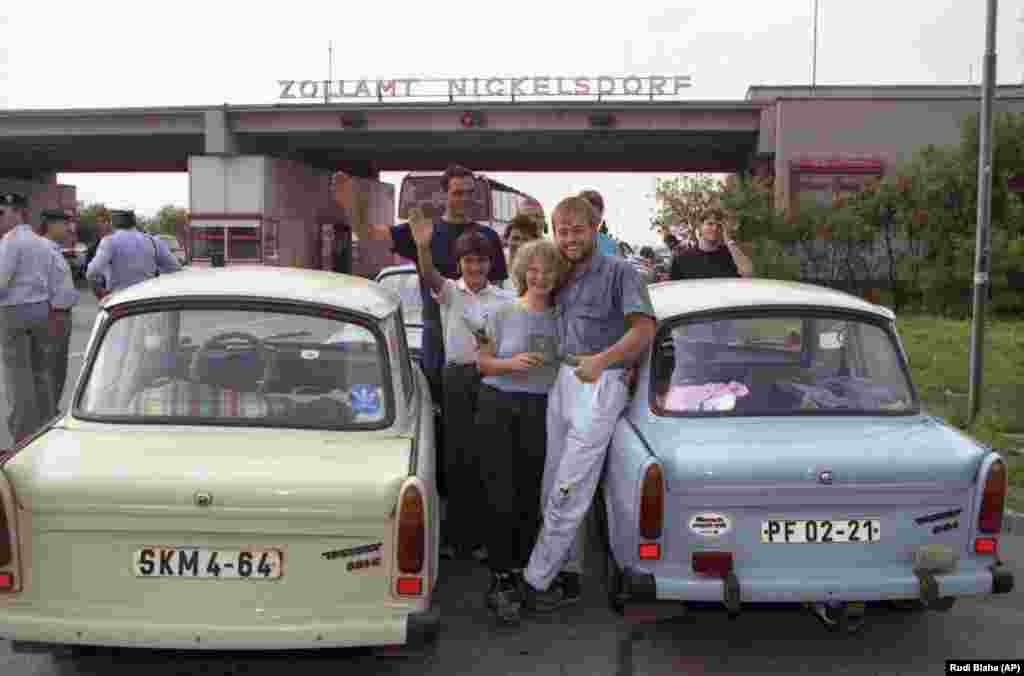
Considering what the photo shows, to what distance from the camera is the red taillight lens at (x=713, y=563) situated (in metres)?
4.56

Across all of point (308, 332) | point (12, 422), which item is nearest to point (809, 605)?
point (308, 332)

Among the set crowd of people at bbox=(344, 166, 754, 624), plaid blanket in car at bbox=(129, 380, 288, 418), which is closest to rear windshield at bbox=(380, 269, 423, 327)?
crowd of people at bbox=(344, 166, 754, 624)

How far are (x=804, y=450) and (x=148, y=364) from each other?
2.81 m

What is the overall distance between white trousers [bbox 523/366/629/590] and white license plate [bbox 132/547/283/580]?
1562 millimetres

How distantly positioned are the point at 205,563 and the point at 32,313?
5003mm

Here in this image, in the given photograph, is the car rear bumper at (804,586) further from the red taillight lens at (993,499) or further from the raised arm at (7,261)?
the raised arm at (7,261)

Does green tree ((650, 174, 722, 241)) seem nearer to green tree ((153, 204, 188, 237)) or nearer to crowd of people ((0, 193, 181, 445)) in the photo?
crowd of people ((0, 193, 181, 445))

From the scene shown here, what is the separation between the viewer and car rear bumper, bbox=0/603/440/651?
3.88 metres

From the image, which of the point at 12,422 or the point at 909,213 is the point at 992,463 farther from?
the point at 909,213

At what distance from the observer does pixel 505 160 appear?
2122 inches

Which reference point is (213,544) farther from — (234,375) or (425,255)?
(425,255)

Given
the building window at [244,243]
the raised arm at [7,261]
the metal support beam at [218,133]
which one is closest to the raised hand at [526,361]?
the raised arm at [7,261]

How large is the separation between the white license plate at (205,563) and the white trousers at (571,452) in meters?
1.56

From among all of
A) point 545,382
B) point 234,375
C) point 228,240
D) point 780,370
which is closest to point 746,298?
point 780,370
